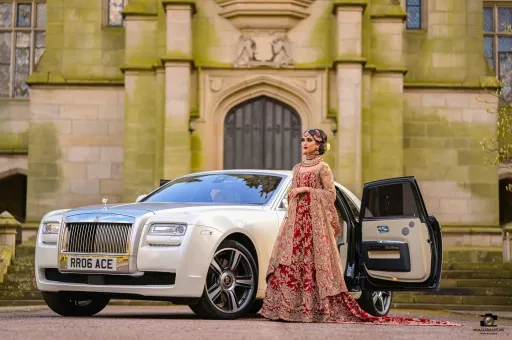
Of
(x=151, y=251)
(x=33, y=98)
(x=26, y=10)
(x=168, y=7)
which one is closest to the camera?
(x=151, y=251)

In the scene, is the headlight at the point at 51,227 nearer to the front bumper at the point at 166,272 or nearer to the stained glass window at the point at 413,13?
the front bumper at the point at 166,272

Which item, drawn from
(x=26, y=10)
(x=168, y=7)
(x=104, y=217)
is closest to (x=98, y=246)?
(x=104, y=217)

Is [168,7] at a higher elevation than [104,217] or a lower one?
higher

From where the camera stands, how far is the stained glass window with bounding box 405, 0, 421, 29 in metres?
26.0

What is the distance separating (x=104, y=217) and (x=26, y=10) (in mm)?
19927

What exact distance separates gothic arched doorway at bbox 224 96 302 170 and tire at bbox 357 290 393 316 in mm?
11106

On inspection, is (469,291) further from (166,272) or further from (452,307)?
(166,272)

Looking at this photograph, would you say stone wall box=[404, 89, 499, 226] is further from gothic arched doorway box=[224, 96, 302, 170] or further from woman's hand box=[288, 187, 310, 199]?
woman's hand box=[288, 187, 310, 199]

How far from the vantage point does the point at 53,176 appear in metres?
25.0

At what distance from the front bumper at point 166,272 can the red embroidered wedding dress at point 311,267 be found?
0.73 metres

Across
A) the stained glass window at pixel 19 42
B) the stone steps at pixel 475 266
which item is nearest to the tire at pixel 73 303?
the stone steps at pixel 475 266

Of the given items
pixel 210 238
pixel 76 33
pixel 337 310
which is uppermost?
pixel 76 33

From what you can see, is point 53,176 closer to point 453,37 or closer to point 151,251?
point 453,37

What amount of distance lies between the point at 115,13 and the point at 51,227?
15.9 metres
